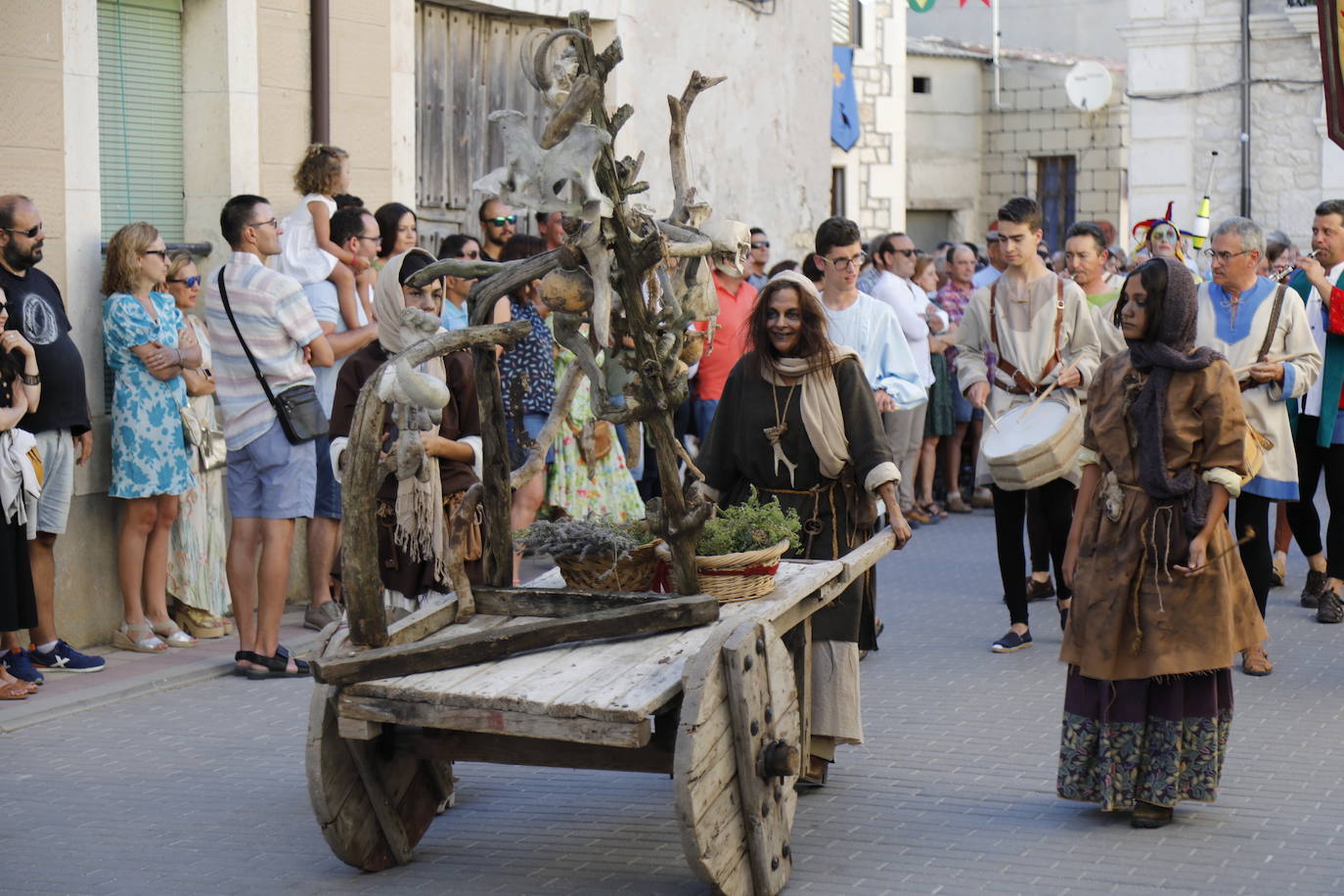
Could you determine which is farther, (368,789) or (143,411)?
(143,411)

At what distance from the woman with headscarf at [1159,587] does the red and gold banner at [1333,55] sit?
82.9 inches

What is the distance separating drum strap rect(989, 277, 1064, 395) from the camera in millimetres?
8992

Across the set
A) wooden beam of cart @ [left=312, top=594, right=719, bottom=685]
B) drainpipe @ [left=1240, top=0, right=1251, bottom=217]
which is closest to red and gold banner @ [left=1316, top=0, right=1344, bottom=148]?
wooden beam of cart @ [left=312, top=594, right=719, bottom=685]

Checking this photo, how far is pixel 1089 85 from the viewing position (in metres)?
33.9

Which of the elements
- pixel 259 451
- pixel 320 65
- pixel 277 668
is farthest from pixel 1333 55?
pixel 320 65

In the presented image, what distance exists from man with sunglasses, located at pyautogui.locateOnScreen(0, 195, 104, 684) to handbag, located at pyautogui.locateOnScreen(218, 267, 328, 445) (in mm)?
723

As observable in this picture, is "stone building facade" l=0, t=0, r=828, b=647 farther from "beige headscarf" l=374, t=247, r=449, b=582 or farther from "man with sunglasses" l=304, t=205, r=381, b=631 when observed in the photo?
"beige headscarf" l=374, t=247, r=449, b=582

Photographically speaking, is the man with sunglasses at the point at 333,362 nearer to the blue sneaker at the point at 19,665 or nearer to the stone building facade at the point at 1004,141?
the blue sneaker at the point at 19,665

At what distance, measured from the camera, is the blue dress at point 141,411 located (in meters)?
8.74

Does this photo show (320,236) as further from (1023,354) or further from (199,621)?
(1023,354)

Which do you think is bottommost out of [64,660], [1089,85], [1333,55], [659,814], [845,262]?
[659,814]

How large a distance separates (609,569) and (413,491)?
91 cm

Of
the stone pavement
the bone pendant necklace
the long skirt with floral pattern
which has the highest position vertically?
the bone pendant necklace

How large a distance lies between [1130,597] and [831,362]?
1342mm
